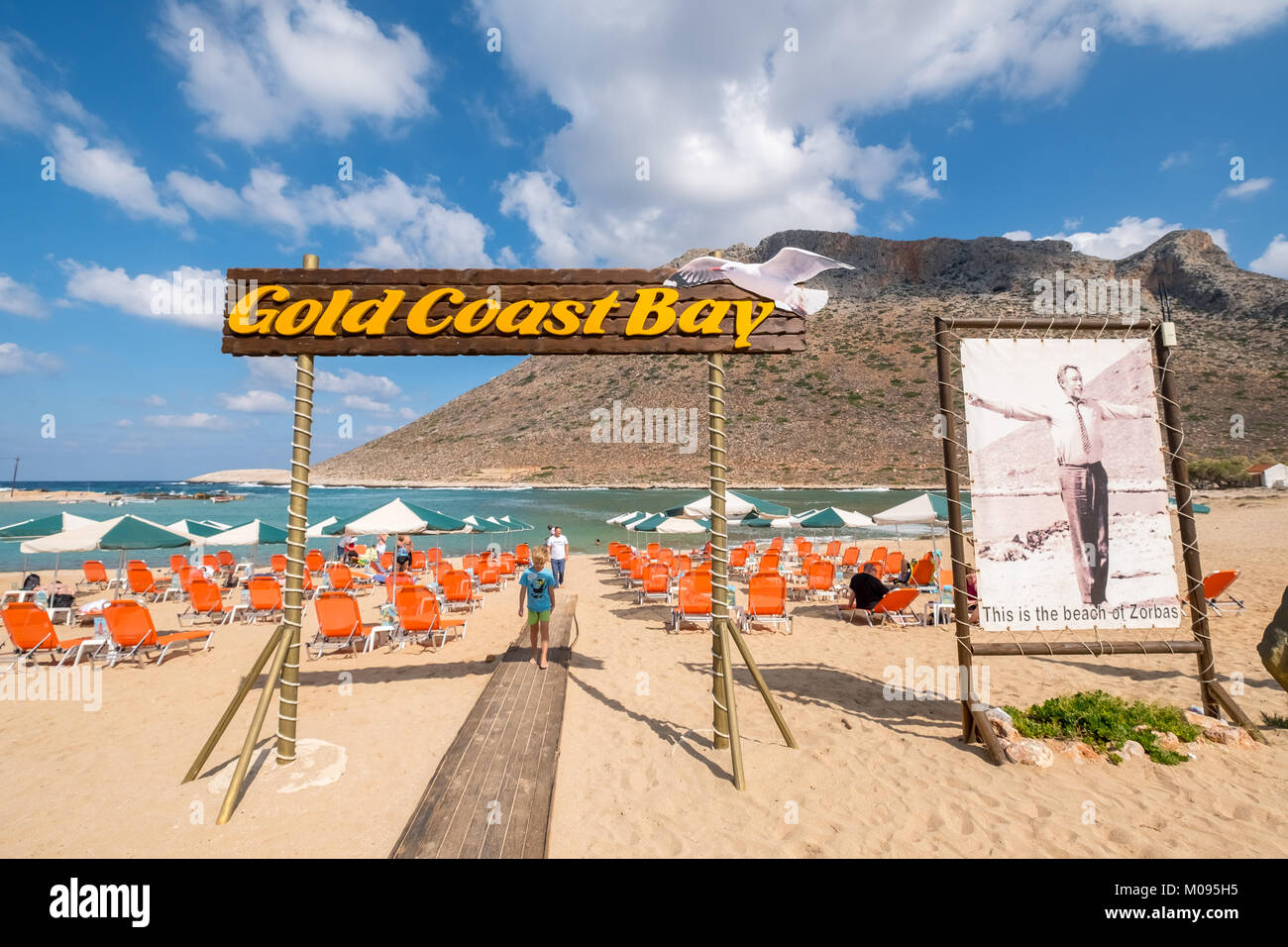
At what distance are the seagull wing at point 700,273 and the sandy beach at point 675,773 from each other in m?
4.34

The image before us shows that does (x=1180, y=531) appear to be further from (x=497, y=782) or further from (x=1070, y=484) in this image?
(x=497, y=782)

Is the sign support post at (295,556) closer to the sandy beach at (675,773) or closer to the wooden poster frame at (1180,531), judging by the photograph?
the sandy beach at (675,773)

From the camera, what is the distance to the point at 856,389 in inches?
2542

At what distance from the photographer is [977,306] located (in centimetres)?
6544

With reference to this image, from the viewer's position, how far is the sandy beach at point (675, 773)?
3672mm

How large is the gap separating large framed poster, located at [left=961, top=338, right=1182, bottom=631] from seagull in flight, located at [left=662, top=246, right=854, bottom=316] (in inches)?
62.7

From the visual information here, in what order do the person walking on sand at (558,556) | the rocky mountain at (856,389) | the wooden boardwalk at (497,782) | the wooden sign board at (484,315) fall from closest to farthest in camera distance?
the wooden boardwalk at (497,782) < the wooden sign board at (484,315) < the person walking on sand at (558,556) < the rocky mountain at (856,389)

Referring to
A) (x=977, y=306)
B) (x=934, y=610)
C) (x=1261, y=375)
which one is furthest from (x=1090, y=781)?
(x=977, y=306)

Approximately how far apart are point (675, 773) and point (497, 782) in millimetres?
1461

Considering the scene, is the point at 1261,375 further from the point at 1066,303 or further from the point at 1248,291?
the point at 1066,303

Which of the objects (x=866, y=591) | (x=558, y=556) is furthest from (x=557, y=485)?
(x=866, y=591)

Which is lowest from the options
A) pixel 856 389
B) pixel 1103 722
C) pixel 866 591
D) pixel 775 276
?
pixel 1103 722

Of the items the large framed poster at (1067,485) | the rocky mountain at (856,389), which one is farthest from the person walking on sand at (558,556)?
the rocky mountain at (856,389)
